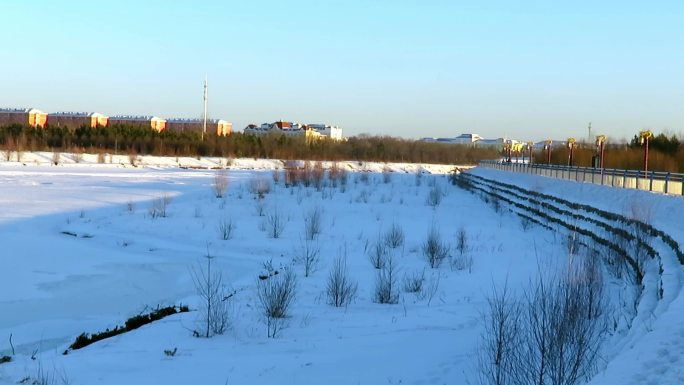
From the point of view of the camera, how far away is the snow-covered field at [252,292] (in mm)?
7188

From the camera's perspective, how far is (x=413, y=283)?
39.8 ft

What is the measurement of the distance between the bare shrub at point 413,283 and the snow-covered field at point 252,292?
16cm

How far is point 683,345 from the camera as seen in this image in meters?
5.64

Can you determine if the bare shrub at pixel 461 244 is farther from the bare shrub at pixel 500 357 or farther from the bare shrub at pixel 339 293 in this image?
the bare shrub at pixel 500 357

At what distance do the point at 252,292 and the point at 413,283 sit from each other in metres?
2.71

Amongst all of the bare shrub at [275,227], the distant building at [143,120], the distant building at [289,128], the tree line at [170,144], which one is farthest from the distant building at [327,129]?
the bare shrub at [275,227]

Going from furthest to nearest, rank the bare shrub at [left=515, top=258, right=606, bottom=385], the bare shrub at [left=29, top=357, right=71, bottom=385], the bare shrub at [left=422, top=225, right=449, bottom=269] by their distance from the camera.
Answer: the bare shrub at [left=422, top=225, right=449, bottom=269] → the bare shrub at [left=29, top=357, right=71, bottom=385] → the bare shrub at [left=515, top=258, right=606, bottom=385]

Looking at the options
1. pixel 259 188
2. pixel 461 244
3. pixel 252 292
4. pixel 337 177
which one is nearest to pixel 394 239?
pixel 461 244

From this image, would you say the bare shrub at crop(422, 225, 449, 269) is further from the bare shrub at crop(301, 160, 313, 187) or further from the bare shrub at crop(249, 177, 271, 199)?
the bare shrub at crop(301, 160, 313, 187)

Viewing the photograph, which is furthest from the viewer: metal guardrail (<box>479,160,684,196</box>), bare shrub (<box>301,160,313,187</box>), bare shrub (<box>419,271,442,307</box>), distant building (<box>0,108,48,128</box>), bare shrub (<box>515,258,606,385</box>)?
distant building (<box>0,108,48,128</box>)

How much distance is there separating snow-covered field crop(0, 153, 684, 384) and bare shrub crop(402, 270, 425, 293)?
16 cm

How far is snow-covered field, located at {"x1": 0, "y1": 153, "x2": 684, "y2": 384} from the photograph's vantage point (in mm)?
7188

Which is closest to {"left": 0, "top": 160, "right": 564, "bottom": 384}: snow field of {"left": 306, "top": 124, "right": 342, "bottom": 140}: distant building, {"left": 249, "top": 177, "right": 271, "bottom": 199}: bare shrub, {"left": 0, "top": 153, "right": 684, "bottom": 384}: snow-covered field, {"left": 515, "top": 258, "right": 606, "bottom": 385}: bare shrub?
{"left": 0, "top": 153, "right": 684, "bottom": 384}: snow-covered field

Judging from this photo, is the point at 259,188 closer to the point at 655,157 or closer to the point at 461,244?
the point at 461,244
